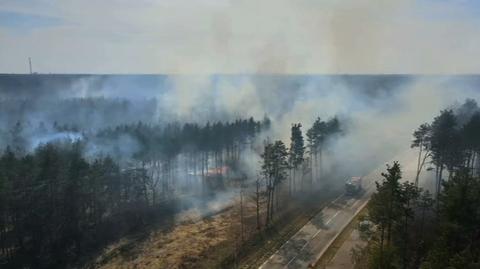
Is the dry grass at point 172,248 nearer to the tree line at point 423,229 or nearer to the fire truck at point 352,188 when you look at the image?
the tree line at point 423,229

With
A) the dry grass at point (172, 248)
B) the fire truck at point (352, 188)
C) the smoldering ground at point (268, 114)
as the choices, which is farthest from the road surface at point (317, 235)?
the smoldering ground at point (268, 114)

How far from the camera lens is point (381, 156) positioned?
295 ft

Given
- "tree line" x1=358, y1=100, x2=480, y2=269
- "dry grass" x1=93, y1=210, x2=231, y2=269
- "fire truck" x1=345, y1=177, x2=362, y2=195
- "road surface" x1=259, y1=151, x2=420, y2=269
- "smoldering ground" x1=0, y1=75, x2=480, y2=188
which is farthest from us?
"smoldering ground" x1=0, y1=75, x2=480, y2=188

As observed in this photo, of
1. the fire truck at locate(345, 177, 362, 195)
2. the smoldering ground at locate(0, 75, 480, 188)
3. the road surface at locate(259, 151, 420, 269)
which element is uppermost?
the smoldering ground at locate(0, 75, 480, 188)

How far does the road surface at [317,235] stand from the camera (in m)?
40.3

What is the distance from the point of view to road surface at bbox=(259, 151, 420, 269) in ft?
132

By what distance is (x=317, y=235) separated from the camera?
46500mm

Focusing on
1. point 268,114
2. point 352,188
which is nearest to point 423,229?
point 352,188

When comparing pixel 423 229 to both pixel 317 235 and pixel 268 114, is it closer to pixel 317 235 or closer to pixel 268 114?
pixel 317 235

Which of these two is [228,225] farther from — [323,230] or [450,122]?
[450,122]

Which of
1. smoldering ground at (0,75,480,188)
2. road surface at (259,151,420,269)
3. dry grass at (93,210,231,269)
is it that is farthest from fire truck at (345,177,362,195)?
dry grass at (93,210,231,269)

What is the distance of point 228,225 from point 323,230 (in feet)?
37.5

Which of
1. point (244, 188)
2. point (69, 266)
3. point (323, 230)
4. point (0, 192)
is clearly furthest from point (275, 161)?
point (0, 192)

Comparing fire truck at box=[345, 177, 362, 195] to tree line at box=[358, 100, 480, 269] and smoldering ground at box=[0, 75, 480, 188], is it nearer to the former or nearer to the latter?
smoldering ground at box=[0, 75, 480, 188]
